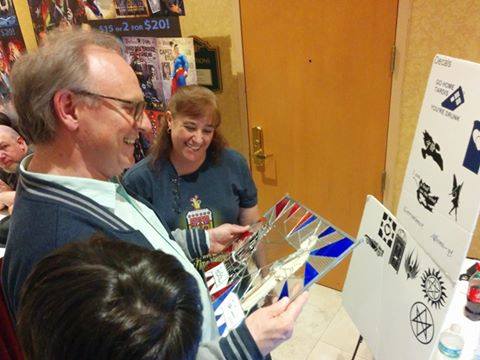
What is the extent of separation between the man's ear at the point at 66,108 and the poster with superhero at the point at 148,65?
1624 millimetres

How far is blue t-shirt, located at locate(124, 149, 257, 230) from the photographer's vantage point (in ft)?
4.74

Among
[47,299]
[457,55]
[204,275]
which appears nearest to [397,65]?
[457,55]

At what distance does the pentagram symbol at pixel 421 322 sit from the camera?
3.55 ft

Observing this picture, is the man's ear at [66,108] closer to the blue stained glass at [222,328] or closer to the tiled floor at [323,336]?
the blue stained glass at [222,328]

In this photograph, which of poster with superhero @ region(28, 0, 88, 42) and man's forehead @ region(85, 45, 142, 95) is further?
poster with superhero @ region(28, 0, 88, 42)

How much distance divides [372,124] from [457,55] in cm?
50

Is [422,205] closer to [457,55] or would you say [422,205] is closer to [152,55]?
[457,55]

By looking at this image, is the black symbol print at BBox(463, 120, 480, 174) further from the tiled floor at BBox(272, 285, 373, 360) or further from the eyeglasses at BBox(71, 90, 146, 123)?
the tiled floor at BBox(272, 285, 373, 360)

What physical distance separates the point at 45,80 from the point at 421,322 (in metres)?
1.23

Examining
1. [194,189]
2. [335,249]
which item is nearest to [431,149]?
[335,249]

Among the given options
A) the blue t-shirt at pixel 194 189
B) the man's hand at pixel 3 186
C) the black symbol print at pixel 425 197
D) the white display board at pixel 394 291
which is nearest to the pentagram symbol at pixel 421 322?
the white display board at pixel 394 291

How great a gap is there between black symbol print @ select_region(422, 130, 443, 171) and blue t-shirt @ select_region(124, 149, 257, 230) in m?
0.72

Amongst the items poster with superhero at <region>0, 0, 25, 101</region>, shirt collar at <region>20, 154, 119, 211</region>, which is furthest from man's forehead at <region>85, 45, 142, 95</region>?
poster with superhero at <region>0, 0, 25, 101</region>

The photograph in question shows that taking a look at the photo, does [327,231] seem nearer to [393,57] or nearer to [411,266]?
[411,266]
